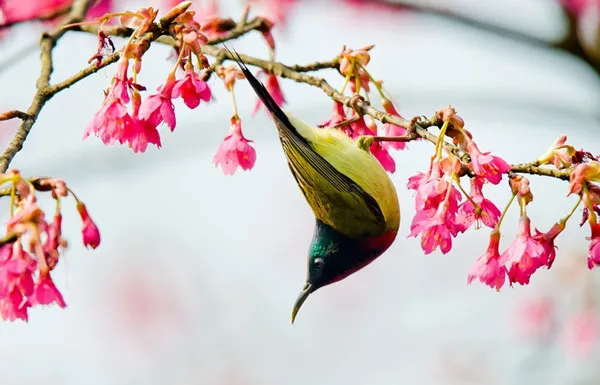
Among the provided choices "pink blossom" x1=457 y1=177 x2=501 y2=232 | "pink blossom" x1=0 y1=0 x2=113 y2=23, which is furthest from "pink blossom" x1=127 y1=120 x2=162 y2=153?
"pink blossom" x1=0 y1=0 x2=113 y2=23

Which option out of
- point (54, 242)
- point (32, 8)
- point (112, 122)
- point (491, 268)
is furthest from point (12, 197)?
point (32, 8)

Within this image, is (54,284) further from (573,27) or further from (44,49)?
(573,27)

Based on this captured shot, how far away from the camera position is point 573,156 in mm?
2078

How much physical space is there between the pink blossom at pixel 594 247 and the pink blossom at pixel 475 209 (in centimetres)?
23

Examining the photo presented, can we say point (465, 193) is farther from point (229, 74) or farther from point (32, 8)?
point (32, 8)

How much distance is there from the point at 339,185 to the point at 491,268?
460 mm

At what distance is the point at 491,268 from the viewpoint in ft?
7.39

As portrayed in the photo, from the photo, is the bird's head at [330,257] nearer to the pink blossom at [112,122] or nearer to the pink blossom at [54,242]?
the pink blossom at [112,122]

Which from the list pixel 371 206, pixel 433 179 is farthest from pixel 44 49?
pixel 433 179

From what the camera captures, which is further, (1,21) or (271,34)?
(1,21)

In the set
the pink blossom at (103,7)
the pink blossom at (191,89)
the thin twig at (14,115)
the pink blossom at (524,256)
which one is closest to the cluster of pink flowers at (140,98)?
the pink blossom at (191,89)

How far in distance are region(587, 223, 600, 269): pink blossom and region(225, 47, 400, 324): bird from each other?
1.93 ft

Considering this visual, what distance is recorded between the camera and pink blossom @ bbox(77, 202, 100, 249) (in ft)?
6.64

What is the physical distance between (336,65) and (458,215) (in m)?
0.64
